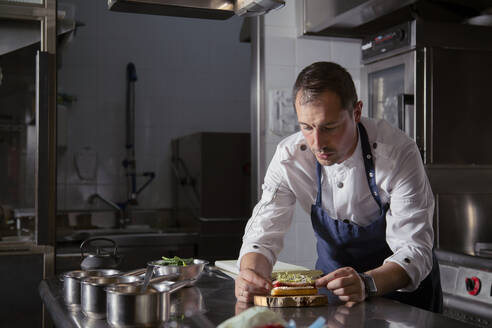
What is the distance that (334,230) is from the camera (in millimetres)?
2219

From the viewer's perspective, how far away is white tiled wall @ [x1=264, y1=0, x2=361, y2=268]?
378 centimetres

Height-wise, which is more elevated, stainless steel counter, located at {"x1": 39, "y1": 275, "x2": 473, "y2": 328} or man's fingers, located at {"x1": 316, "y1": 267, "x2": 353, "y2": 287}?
man's fingers, located at {"x1": 316, "y1": 267, "x2": 353, "y2": 287}

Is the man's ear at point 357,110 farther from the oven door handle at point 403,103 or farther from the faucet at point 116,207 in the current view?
the faucet at point 116,207

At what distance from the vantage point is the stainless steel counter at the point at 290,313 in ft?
4.95

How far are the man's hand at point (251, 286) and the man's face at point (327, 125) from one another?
467 millimetres

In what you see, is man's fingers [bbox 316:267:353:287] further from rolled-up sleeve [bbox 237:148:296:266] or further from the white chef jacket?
rolled-up sleeve [bbox 237:148:296:266]

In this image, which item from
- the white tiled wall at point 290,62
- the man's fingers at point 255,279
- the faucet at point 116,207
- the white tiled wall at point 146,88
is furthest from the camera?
the white tiled wall at point 146,88

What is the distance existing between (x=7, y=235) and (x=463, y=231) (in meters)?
2.55

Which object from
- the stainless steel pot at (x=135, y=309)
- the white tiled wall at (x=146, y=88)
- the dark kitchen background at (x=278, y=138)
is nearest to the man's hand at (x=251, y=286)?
the stainless steel pot at (x=135, y=309)

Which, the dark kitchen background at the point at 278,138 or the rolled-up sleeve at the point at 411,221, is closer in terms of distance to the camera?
the rolled-up sleeve at the point at 411,221

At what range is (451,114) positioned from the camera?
3250mm

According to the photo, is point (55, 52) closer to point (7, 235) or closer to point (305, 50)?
point (7, 235)

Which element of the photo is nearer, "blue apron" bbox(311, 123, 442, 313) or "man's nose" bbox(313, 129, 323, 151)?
"man's nose" bbox(313, 129, 323, 151)

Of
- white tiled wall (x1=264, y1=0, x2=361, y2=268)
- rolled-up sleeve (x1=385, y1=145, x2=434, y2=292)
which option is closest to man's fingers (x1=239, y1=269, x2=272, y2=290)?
rolled-up sleeve (x1=385, y1=145, x2=434, y2=292)
